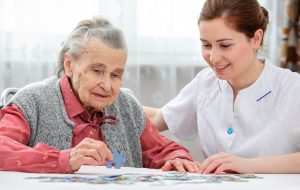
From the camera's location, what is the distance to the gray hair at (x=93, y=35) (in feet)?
6.25

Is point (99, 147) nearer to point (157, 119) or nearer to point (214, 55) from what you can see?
point (214, 55)

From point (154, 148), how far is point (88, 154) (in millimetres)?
582

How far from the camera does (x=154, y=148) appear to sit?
6.96ft

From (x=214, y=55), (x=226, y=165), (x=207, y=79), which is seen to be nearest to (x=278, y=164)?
(x=226, y=165)

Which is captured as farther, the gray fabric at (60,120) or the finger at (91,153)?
the gray fabric at (60,120)

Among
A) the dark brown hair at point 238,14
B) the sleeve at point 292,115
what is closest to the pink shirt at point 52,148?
the sleeve at point 292,115

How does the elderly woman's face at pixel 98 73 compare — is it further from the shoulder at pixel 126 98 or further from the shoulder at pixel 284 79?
the shoulder at pixel 284 79

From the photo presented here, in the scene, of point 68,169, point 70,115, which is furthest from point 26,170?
point 70,115

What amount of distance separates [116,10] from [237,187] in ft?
5.76

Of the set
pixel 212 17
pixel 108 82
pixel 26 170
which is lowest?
Result: pixel 26 170

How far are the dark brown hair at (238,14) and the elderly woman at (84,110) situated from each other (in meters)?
0.35

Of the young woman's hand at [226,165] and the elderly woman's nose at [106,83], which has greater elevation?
the elderly woman's nose at [106,83]

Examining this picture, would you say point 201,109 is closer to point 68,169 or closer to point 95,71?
point 95,71

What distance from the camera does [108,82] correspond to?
1.89 meters
